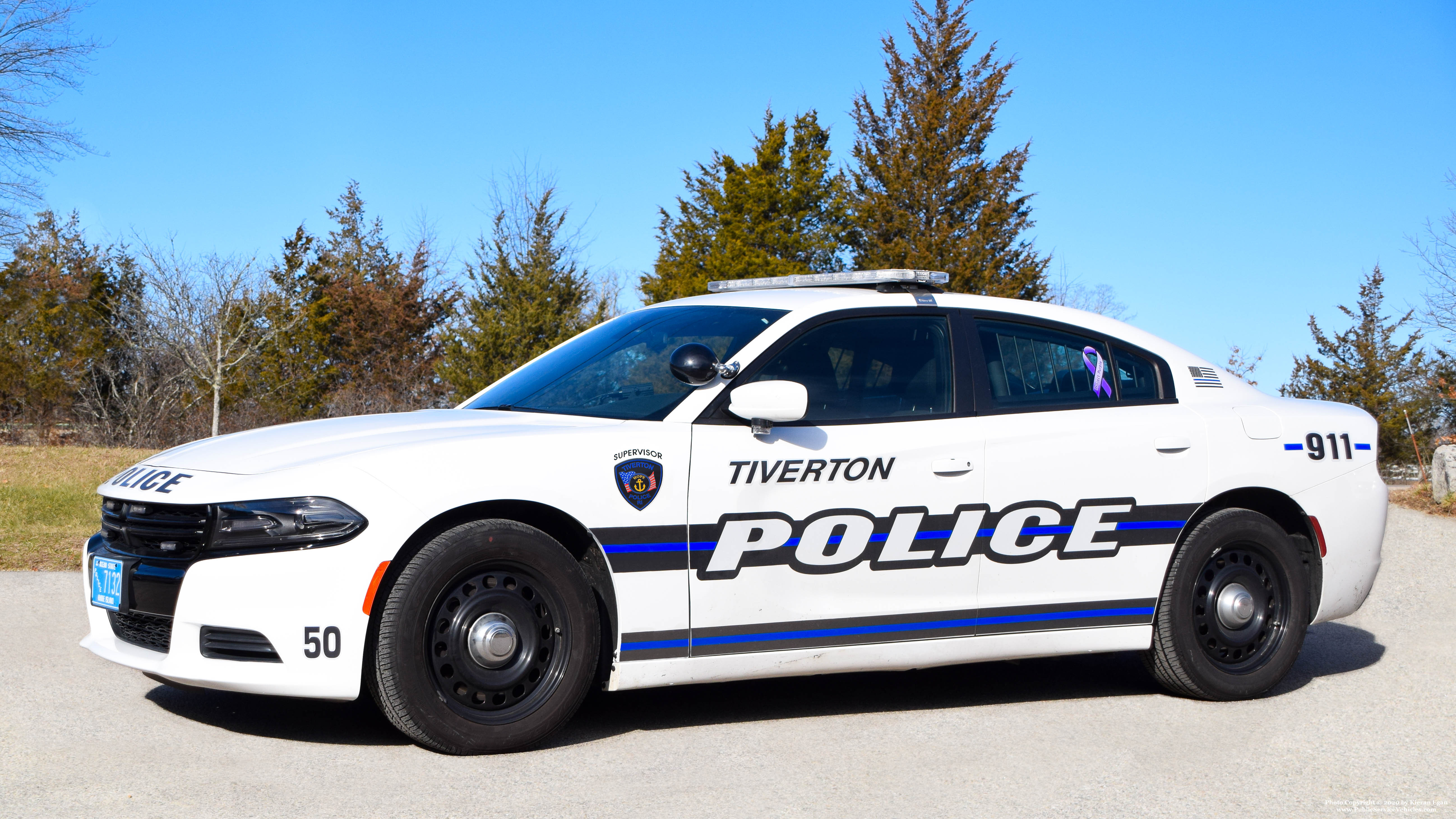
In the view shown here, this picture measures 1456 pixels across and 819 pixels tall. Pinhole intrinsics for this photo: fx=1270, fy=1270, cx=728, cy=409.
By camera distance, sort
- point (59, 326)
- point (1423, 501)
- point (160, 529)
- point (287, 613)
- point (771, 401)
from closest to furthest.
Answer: point (287, 613) < point (160, 529) < point (771, 401) < point (1423, 501) < point (59, 326)

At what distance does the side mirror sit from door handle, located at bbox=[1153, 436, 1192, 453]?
1.74 metres

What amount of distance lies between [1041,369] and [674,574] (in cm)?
190

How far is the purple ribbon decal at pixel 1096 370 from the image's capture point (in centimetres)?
545

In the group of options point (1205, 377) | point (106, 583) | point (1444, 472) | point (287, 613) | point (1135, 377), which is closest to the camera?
point (287, 613)

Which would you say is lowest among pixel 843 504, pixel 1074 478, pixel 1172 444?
pixel 843 504

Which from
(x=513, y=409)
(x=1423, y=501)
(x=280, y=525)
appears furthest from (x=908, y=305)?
(x=1423, y=501)

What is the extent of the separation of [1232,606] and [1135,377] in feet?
3.53

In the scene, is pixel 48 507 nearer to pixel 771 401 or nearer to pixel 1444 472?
pixel 771 401

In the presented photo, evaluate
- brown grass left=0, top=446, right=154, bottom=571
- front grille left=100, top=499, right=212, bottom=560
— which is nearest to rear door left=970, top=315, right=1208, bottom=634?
front grille left=100, top=499, right=212, bottom=560

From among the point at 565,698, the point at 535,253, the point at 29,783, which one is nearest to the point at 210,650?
the point at 29,783

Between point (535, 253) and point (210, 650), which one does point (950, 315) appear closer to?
point (210, 650)

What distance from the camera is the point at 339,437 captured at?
4508 millimetres

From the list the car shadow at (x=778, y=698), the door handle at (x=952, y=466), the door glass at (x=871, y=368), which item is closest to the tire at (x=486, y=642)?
the car shadow at (x=778, y=698)

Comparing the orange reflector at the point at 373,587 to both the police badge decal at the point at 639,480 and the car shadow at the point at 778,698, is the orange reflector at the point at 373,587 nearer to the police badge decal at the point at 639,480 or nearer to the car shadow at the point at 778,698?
the car shadow at the point at 778,698
